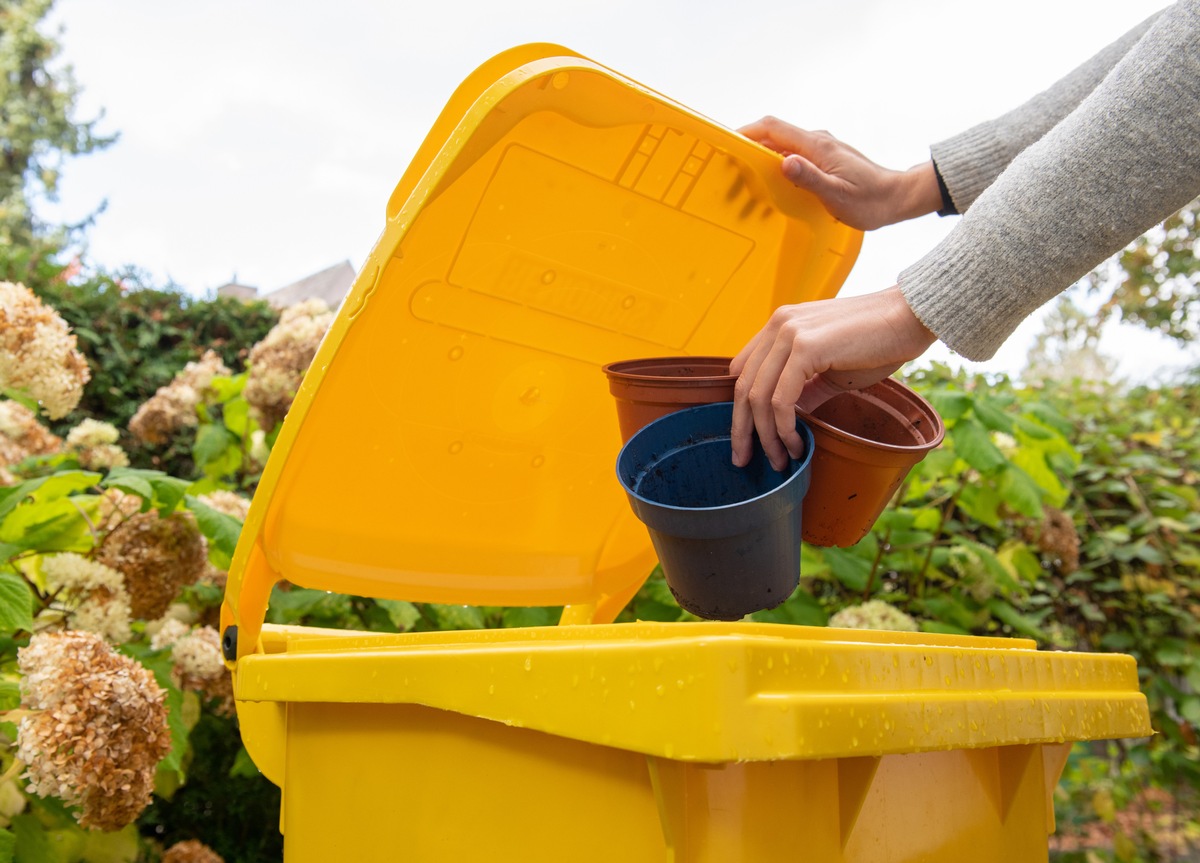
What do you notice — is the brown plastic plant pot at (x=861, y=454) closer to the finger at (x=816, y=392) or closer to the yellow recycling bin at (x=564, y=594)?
the finger at (x=816, y=392)

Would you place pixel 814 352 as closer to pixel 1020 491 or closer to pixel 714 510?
pixel 714 510

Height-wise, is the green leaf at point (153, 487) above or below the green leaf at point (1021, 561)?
above

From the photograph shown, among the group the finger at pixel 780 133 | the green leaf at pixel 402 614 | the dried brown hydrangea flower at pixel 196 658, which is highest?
the finger at pixel 780 133

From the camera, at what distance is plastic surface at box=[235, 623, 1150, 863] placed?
71cm

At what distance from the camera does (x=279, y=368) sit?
2.17m

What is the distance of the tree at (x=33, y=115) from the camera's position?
17.9m

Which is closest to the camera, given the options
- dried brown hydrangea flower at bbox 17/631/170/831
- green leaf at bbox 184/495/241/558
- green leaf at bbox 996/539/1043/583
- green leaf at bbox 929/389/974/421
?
dried brown hydrangea flower at bbox 17/631/170/831

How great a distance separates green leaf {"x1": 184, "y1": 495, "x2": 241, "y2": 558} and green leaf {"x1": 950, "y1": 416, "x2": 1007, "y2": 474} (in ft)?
5.16

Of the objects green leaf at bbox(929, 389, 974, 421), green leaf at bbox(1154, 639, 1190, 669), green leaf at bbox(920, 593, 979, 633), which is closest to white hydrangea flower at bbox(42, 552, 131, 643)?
green leaf at bbox(929, 389, 974, 421)

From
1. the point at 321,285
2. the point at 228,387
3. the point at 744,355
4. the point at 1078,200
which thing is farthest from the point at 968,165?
the point at 321,285

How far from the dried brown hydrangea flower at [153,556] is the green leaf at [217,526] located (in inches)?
3.3

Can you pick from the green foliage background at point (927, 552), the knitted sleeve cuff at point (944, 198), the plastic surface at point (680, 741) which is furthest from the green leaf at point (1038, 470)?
the plastic surface at point (680, 741)

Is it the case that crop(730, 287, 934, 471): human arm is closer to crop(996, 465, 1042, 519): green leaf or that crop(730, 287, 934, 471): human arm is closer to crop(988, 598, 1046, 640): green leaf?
crop(996, 465, 1042, 519): green leaf

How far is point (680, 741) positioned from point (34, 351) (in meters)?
1.44
